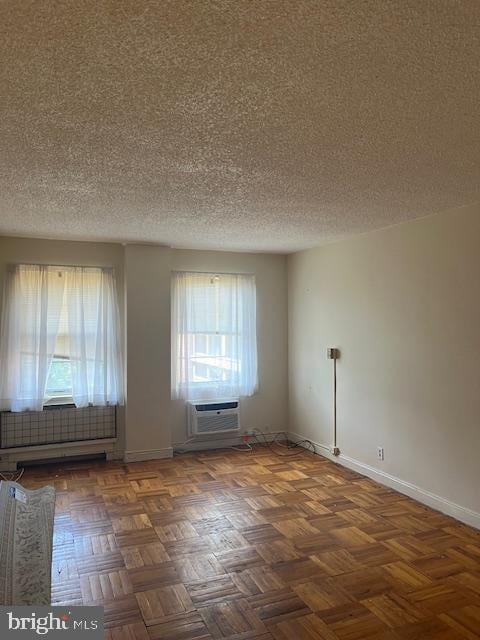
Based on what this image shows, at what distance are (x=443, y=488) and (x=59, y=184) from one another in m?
3.47

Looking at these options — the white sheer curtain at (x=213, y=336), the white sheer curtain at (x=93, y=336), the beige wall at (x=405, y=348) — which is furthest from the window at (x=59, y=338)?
the beige wall at (x=405, y=348)

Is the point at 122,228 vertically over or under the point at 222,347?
over

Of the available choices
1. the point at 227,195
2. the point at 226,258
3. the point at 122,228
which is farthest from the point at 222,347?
the point at 227,195

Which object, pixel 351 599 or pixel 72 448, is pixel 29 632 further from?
pixel 72 448

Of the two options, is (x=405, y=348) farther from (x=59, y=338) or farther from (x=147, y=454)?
(x=59, y=338)

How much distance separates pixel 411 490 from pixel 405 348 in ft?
3.85

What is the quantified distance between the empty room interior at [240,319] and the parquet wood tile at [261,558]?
18 mm

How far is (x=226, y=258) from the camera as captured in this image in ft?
18.2

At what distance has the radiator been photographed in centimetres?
452

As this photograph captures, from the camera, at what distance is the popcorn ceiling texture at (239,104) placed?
4.28 ft

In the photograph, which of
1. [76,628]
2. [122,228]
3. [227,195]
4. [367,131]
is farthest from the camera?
[122,228]

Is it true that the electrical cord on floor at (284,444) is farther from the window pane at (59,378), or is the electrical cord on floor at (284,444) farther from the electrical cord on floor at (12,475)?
the electrical cord on floor at (12,475)

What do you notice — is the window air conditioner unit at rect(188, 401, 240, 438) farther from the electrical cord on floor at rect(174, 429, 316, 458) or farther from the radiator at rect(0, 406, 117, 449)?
the radiator at rect(0, 406, 117, 449)

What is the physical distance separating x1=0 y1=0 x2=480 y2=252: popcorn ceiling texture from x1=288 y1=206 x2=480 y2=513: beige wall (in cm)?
52
